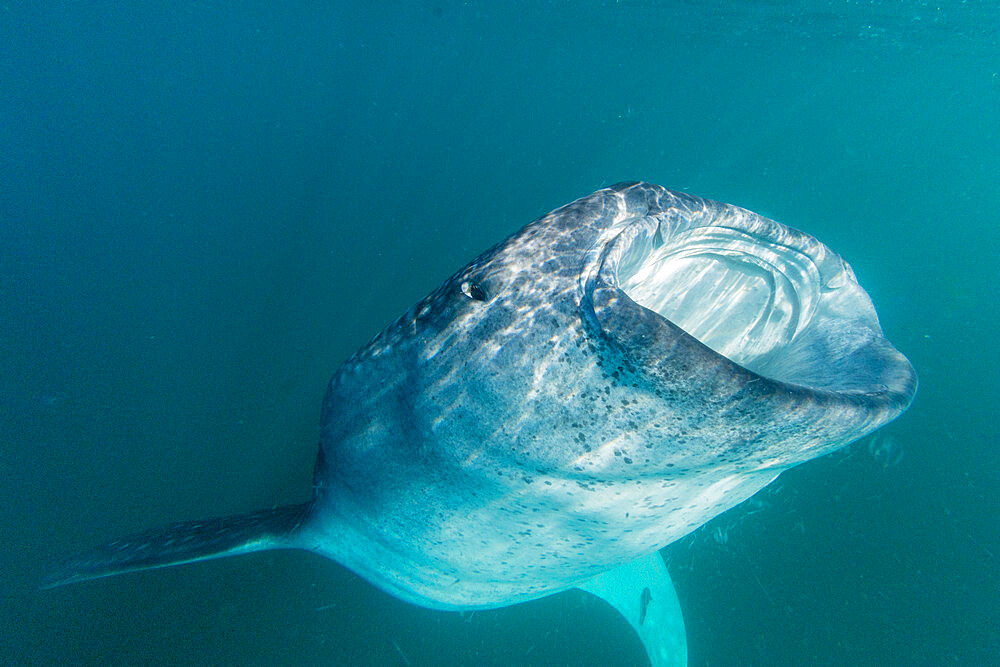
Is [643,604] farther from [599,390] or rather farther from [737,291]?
[599,390]

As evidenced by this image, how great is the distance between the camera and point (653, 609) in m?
4.52

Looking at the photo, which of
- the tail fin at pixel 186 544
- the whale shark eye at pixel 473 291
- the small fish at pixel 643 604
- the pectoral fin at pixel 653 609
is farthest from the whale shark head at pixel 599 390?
the small fish at pixel 643 604

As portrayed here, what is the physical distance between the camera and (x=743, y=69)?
177ft

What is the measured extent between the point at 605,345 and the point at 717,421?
366 mm

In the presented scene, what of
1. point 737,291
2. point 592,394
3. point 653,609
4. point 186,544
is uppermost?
point 737,291

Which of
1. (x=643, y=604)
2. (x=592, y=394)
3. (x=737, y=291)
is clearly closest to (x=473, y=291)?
(x=592, y=394)

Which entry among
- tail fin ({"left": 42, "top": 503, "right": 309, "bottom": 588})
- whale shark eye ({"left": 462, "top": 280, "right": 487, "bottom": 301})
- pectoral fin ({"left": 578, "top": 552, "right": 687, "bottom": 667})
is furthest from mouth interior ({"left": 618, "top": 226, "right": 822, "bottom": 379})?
pectoral fin ({"left": 578, "top": 552, "right": 687, "bottom": 667})

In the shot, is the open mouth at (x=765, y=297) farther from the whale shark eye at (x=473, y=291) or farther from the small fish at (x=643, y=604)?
the small fish at (x=643, y=604)

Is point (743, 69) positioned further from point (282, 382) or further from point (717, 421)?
point (717, 421)

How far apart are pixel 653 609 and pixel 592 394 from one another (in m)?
4.11

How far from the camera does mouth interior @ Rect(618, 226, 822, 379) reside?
2.04m

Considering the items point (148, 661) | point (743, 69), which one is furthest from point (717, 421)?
point (743, 69)

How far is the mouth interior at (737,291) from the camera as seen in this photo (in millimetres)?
2041

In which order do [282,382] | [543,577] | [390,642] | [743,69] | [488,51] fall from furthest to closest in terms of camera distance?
[488,51], [743,69], [282,382], [390,642], [543,577]
